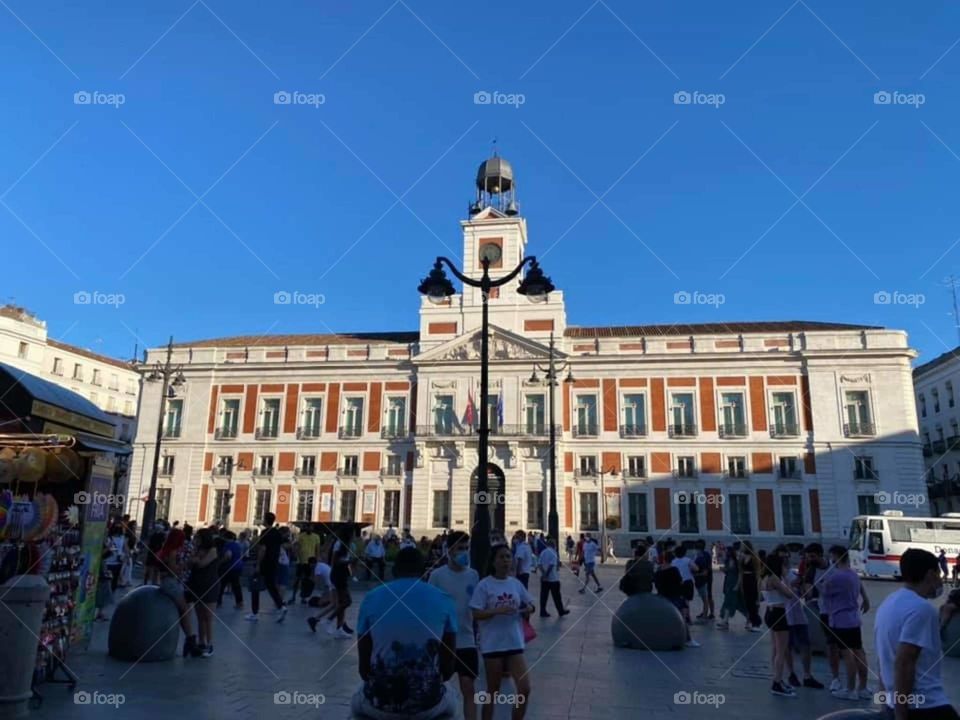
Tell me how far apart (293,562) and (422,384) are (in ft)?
65.3

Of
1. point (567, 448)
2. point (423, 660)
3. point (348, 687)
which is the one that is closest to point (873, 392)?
point (567, 448)

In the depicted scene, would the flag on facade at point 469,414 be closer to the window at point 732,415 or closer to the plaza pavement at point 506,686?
the window at point 732,415

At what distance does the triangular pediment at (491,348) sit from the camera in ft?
120

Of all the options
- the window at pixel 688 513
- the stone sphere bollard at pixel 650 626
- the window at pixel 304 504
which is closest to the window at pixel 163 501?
the window at pixel 304 504

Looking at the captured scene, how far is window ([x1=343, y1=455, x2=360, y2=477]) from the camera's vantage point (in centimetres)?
3712

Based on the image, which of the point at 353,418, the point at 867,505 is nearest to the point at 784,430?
the point at 867,505

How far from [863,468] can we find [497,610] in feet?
109

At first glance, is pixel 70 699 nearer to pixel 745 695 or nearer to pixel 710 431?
pixel 745 695

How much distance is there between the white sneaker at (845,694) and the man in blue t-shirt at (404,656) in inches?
203

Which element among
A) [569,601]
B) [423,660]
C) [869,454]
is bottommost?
[569,601]

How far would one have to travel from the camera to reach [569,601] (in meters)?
16.0

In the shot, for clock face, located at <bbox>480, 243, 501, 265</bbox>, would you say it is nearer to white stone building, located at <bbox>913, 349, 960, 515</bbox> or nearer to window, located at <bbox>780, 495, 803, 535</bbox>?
window, located at <bbox>780, 495, 803, 535</bbox>

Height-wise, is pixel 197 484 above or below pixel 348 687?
above

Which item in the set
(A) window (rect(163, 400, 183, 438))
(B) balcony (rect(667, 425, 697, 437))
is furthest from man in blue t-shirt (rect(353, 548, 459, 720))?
(A) window (rect(163, 400, 183, 438))
